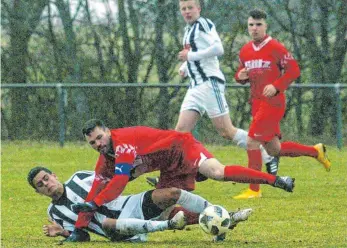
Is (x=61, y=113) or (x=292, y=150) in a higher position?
→ (x=292, y=150)

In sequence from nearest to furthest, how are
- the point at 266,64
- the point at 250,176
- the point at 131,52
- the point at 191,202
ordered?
1. the point at 191,202
2. the point at 250,176
3. the point at 266,64
4. the point at 131,52

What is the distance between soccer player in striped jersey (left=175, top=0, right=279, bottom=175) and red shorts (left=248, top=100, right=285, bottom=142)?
41 centimetres

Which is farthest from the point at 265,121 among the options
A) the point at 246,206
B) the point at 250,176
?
the point at 250,176

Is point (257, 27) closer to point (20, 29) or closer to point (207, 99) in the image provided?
point (207, 99)

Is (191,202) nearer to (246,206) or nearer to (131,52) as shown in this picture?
(246,206)

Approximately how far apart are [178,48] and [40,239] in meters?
12.6

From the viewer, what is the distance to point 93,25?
22.8 metres

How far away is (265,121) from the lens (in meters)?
12.5

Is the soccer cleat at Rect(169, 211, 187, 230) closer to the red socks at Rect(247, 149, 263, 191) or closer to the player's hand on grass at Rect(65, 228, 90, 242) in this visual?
the player's hand on grass at Rect(65, 228, 90, 242)

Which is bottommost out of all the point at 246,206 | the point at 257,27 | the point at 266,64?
the point at 246,206

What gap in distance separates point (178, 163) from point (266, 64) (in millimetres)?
3138

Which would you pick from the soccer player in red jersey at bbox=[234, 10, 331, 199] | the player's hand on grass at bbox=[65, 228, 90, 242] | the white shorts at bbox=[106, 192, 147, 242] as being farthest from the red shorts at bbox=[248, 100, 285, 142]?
the player's hand on grass at bbox=[65, 228, 90, 242]

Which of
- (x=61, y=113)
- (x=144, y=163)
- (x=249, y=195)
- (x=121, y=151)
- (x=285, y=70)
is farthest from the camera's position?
(x=61, y=113)

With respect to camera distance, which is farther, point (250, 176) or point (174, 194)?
point (250, 176)
